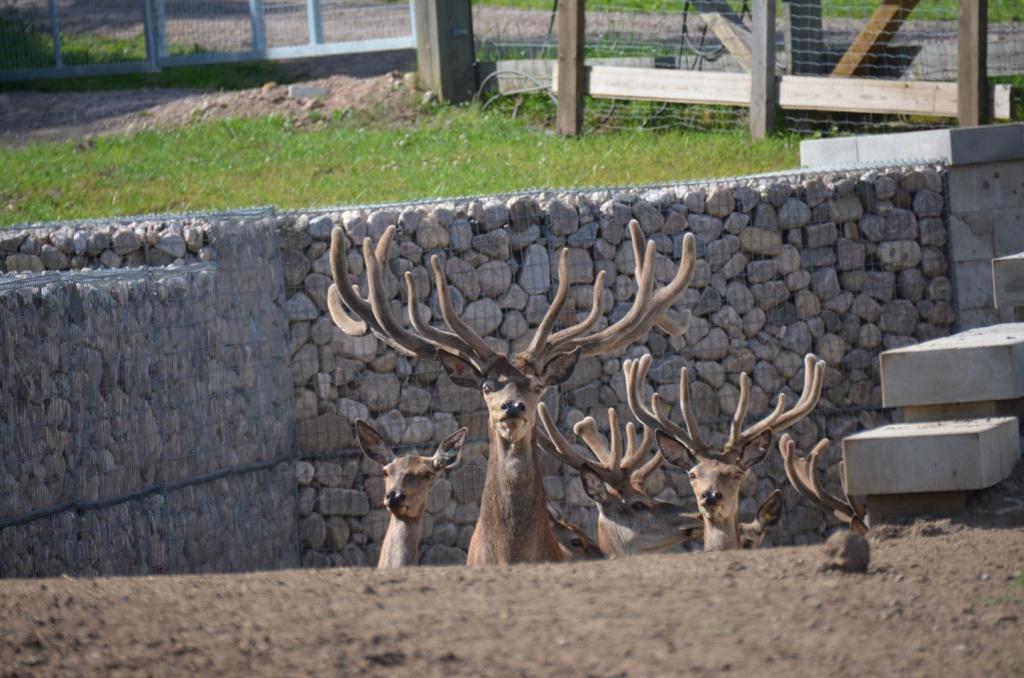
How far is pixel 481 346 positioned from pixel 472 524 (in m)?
2.88

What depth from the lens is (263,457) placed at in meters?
9.60

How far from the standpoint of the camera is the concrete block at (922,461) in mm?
6590

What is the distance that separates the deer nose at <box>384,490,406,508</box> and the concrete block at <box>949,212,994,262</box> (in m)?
4.98

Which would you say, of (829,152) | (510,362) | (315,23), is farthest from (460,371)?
(315,23)

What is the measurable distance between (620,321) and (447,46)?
25.3ft

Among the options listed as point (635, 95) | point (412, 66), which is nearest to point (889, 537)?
point (635, 95)

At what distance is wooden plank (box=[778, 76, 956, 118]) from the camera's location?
1219cm

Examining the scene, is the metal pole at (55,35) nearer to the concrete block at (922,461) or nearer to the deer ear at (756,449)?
the deer ear at (756,449)

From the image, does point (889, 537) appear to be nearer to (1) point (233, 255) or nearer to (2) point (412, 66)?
(1) point (233, 255)

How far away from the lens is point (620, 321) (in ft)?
26.3

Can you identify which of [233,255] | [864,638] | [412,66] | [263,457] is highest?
[412,66]

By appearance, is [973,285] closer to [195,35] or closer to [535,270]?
[535,270]

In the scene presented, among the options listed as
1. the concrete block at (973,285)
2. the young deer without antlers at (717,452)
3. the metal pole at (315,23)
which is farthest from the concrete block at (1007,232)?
the metal pole at (315,23)

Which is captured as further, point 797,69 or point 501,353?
point 797,69
